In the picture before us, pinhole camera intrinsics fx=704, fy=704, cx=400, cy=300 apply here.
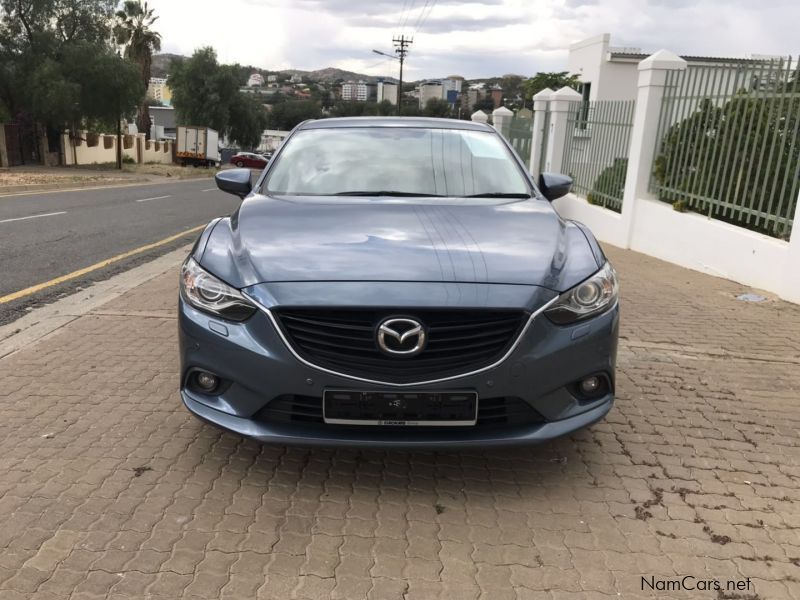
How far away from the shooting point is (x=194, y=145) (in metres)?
50.0

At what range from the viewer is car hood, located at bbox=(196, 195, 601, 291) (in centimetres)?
296

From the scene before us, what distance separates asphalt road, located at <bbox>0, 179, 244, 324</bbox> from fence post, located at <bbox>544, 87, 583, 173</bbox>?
7.33 m

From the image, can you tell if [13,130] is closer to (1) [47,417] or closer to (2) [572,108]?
(2) [572,108]

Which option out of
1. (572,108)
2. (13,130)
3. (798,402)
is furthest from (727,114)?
(13,130)

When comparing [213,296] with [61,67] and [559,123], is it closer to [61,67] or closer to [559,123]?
[559,123]

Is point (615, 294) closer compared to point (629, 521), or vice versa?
point (629, 521)

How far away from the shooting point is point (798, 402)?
4.29 metres

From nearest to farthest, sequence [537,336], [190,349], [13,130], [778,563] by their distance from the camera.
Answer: [778,563], [537,336], [190,349], [13,130]

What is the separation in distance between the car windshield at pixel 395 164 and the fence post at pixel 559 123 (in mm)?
10185

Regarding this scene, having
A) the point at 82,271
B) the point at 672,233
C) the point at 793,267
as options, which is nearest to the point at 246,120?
the point at 82,271

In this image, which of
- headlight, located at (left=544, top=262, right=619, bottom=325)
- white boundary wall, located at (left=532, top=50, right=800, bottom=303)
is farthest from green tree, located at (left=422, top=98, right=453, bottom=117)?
headlight, located at (left=544, top=262, right=619, bottom=325)

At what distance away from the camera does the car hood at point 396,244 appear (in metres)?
2.96

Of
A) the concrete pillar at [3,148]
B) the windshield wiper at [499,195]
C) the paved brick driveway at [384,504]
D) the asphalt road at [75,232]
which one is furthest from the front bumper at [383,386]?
the concrete pillar at [3,148]

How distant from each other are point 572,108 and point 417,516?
41.7 ft
